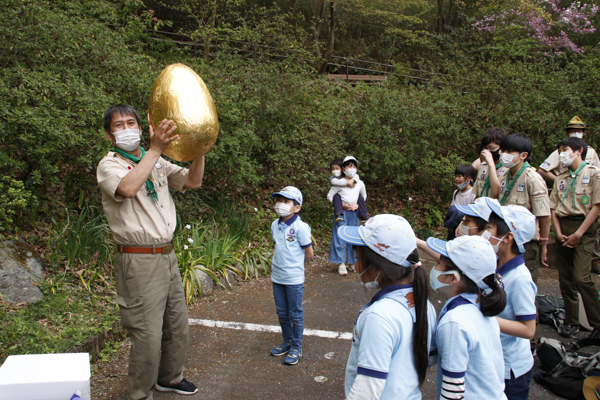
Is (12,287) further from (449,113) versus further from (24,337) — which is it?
(449,113)

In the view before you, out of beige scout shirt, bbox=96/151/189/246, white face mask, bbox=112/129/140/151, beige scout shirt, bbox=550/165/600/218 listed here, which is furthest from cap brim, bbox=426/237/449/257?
beige scout shirt, bbox=550/165/600/218

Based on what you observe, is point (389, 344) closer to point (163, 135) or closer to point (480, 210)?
point (480, 210)

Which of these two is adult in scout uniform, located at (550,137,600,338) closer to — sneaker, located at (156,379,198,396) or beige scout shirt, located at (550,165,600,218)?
beige scout shirt, located at (550,165,600,218)

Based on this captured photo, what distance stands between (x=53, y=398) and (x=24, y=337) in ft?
5.95

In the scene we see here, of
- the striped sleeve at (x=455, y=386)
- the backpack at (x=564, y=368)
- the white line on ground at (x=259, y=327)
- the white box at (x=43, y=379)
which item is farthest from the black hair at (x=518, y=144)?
the white box at (x=43, y=379)

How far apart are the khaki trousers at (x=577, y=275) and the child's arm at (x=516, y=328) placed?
283 centimetres

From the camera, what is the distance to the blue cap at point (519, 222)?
280 centimetres

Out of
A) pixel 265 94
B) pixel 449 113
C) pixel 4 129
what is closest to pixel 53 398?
pixel 4 129

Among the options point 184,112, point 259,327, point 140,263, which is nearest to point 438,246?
point 184,112

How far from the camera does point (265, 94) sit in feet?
25.8

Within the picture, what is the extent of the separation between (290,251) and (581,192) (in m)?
3.27

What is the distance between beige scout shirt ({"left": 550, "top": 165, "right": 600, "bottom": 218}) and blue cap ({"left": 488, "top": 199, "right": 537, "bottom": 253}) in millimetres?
2501

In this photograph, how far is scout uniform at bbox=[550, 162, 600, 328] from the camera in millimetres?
4738

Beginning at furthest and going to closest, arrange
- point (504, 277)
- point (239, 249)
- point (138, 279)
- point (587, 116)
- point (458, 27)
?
point (458, 27), point (587, 116), point (239, 249), point (138, 279), point (504, 277)
